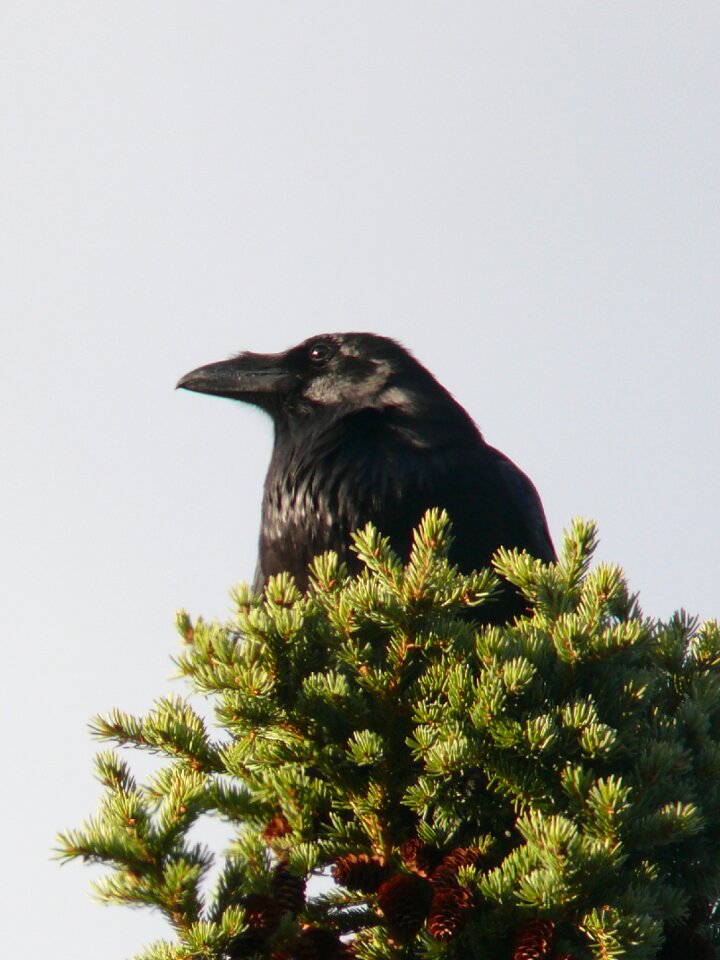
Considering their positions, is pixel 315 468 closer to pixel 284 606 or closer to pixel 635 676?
pixel 284 606

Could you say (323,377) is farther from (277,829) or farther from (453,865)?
(453,865)

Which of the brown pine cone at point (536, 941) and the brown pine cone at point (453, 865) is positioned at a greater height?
the brown pine cone at point (453, 865)

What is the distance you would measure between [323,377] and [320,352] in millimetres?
142

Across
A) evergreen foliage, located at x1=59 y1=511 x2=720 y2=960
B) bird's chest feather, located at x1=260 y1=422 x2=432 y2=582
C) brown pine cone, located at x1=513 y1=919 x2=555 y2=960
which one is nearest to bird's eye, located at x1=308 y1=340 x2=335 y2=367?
bird's chest feather, located at x1=260 y1=422 x2=432 y2=582

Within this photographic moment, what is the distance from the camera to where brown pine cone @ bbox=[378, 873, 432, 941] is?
2207 mm

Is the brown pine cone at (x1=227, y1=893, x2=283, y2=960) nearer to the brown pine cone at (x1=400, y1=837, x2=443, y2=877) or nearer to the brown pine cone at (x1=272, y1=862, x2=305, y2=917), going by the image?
the brown pine cone at (x1=272, y1=862, x2=305, y2=917)

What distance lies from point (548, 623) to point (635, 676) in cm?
20

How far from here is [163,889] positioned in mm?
2113

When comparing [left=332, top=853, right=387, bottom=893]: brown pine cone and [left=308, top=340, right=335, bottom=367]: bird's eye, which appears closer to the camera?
[left=332, top=853, right=387, bottom=893]: brown pine cone

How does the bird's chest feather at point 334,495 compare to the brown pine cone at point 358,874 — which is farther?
the bird's chest feather at point 334,495

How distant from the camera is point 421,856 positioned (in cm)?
231

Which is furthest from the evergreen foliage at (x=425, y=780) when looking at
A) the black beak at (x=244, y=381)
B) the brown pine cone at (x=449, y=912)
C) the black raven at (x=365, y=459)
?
the black beak at (x=244, y=381)

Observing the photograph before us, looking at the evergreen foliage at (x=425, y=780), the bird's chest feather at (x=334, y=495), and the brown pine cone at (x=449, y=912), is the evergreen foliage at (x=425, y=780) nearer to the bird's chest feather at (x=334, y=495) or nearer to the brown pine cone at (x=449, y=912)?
the brown pine cone at (x=449, y=912)

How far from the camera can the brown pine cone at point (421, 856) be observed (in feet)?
7.57
